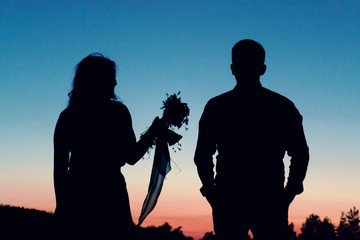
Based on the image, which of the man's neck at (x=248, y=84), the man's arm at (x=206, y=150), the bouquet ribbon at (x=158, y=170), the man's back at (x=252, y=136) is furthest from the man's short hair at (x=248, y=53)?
the bouquet ribbon at (x=158, y=170)

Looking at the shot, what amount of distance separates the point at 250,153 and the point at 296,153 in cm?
79

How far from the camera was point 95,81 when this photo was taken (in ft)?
16.2

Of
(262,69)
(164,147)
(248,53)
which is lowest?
(164,147)

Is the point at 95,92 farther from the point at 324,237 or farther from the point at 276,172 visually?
the point at 324,237

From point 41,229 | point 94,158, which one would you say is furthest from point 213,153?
point 41,229

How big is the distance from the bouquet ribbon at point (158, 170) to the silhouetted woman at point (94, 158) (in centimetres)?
112

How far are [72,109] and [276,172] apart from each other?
2.60 meters

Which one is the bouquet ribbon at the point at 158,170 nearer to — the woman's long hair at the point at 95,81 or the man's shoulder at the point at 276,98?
the woman's long hair at the point at 95,81

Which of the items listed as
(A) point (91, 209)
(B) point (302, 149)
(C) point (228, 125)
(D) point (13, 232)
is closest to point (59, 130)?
(A) point (91, 209)

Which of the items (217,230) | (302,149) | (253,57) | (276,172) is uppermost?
(253,57)

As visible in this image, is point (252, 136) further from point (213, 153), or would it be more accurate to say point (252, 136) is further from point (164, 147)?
point (164, 147)

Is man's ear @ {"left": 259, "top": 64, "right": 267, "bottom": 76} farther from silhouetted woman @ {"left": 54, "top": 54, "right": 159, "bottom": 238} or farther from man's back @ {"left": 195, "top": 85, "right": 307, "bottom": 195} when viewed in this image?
silhouetted woman @ {"left": 54, "top": 54, "right": 159, "bottom": 238}

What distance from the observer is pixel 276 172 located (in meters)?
4.43

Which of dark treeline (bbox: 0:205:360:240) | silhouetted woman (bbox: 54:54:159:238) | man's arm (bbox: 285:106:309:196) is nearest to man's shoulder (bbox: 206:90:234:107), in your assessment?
man's arm (bbox: 285:106:309:196)
